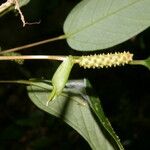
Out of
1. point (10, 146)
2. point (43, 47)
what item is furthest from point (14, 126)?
point (43, 47)

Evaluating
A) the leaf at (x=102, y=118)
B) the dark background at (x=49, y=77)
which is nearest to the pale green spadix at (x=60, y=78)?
the leaf at (x=102, y=118)

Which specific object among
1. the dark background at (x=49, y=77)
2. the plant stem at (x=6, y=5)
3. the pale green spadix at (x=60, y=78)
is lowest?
the dark background at (x=49, y=77)

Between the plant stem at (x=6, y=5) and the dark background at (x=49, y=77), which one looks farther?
the dark background at (x=49, y=77)

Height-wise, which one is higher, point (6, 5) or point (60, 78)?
point (6, 5)

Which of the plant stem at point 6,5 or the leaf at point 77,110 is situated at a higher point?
the plant stem at point 6,5

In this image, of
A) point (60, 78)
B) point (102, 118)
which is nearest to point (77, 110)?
point (102, 118)

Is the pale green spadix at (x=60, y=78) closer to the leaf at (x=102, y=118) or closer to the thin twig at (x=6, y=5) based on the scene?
the leaf at (x=102, y=118)

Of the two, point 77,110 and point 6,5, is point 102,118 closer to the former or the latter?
point 77,110
